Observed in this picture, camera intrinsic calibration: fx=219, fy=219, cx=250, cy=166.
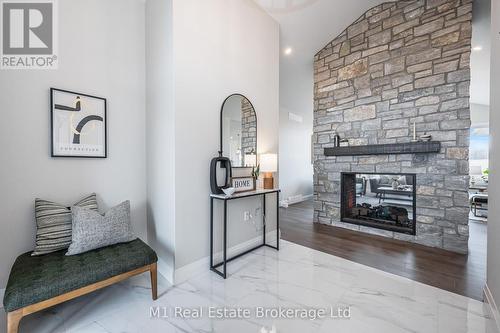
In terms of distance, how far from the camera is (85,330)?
1.54 m

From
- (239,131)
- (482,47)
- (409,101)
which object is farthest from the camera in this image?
(482,47)

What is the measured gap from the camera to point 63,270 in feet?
4.91

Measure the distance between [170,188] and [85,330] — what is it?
119 cm

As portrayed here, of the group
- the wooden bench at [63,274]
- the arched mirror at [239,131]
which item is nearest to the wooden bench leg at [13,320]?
the wooden bench at [63,274]

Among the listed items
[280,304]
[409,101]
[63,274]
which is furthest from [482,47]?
[63,274]

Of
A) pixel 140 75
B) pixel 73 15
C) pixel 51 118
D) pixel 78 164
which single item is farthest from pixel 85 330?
pixel 73 15

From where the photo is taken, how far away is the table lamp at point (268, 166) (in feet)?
9.45

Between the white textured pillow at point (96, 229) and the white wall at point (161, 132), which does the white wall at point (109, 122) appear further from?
the white textured pillow at point (96, 229)

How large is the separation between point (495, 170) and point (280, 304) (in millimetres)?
1985

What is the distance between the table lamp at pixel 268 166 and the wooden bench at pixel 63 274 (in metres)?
1.60

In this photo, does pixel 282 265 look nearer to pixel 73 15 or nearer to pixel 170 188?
pixel 170 188

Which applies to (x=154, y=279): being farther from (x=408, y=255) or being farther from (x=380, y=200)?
(x=380, y=200)

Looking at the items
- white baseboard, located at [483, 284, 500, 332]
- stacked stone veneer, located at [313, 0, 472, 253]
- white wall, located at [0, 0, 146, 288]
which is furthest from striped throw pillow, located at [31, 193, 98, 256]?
stacked stone veneer, located at [313, 0, 472, 253]

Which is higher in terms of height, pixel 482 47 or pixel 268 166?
pixel 482 47
